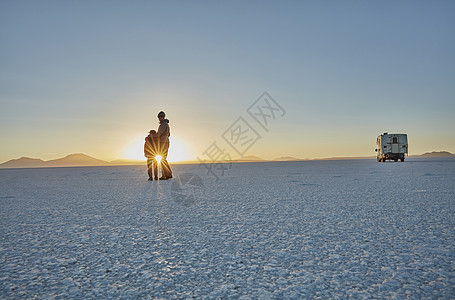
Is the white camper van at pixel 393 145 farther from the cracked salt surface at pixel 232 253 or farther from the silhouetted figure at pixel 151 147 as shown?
the cracked salt surface at pixel 232 253

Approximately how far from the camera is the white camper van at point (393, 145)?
32.5 meters

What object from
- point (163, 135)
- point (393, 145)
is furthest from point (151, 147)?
point (393, 145)

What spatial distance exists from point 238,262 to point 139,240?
1.36 m

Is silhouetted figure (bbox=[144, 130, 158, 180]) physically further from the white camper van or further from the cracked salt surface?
the white camper van

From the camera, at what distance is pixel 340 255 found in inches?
112

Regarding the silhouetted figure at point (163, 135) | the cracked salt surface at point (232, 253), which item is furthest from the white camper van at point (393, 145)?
the cracked salt surface at point (232, 253)

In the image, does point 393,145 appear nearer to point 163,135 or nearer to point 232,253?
point 163,135

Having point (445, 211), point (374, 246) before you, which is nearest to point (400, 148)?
point (445, 211)

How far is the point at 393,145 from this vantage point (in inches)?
1293

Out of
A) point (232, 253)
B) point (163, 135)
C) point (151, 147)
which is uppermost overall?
point (163, 135)

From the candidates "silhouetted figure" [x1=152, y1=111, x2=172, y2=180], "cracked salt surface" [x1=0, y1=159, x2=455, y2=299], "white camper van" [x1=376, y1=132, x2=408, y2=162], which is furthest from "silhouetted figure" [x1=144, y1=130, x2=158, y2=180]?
"white camper van" [x1=376, y1=132, x2=408, y2=162]

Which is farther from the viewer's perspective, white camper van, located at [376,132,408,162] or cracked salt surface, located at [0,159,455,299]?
white camper van, located at [376,132,408,162]

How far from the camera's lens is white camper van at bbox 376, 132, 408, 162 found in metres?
32.5

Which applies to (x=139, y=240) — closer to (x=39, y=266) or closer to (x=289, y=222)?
(x=39, y=266)
